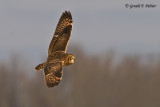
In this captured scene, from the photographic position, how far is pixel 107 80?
2163 inches

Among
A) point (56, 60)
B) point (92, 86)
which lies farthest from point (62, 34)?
point (92, 86)

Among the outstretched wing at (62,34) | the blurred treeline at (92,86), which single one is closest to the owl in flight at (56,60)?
the outstretched wing at (62,34)

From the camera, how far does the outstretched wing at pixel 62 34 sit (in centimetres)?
657

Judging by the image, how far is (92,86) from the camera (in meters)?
52.7

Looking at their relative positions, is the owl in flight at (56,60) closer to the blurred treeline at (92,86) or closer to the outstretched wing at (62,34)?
the outstretched wing at (62,34)

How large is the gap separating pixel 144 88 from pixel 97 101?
20.6 feet

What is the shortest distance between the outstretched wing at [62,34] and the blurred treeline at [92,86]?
34966 millimetres

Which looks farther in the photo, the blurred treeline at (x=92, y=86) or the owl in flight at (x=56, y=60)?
the blurred treeline at (x=92, y=86)

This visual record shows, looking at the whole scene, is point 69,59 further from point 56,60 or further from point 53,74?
point 53,74

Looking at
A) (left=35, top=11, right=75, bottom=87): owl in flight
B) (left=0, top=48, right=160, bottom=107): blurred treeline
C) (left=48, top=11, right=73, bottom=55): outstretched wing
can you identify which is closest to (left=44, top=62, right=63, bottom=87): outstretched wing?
(left=35, top=11, right=75, bottom=87): owl in flight

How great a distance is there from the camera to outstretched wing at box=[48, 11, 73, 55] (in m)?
6.57

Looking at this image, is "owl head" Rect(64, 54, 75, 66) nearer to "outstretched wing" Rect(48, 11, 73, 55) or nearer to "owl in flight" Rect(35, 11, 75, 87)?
"owl in flight" Rect(35, 11, 75, 87)

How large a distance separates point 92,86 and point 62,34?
150 feet

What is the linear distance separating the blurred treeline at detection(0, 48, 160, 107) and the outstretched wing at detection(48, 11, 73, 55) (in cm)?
3497
